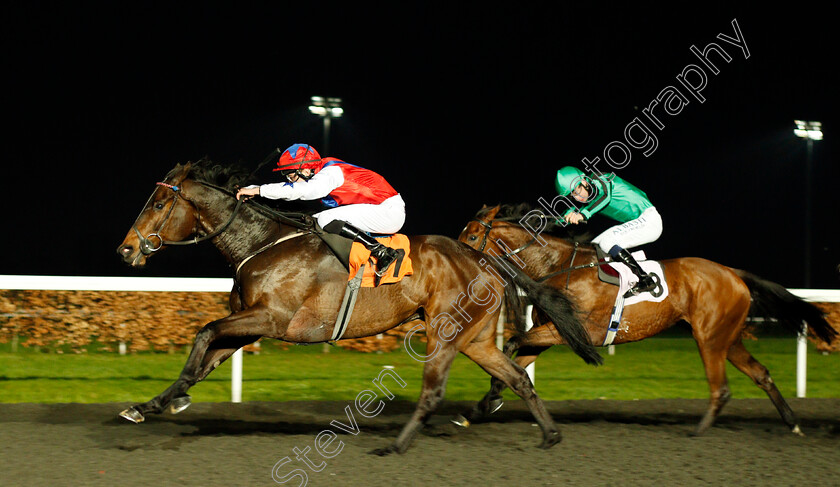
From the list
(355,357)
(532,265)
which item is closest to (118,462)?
(532,265)

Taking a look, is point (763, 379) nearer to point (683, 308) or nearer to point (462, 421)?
point (683, 308)

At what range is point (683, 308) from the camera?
5.11 metres

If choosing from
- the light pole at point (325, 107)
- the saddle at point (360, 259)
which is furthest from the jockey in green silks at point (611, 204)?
the light pole at point (325, 107)

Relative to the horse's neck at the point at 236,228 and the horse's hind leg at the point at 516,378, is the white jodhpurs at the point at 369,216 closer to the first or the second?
the horse's neck at the point at 236,228

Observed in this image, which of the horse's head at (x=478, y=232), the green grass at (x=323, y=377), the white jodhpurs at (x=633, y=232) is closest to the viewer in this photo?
the white jodhpurs at (x=633, y=232)

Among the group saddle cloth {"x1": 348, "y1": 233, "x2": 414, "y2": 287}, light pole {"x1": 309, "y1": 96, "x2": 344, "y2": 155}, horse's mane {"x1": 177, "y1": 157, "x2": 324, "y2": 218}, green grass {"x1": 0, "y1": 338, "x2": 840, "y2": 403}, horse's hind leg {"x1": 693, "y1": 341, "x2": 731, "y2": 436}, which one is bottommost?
green grass {"x1": 0, "y1": 338, "x2": 840, "y2": 403}

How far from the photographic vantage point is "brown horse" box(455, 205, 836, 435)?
16.1ft

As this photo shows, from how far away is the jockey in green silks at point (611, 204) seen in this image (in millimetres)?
5227

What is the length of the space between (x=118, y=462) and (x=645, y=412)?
3583mm

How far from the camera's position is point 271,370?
6918mm

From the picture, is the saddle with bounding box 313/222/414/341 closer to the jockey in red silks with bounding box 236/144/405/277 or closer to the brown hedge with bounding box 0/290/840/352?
the jockey in red silks with bounding box 236/144/405/277

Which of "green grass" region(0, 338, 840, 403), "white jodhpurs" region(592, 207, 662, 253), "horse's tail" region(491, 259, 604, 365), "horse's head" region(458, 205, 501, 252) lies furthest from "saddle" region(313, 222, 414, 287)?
"green grass" region(0, 338, 840, 403)

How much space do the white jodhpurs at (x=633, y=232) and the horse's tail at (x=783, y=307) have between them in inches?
28.4

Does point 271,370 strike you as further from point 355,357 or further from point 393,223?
point 393,223
